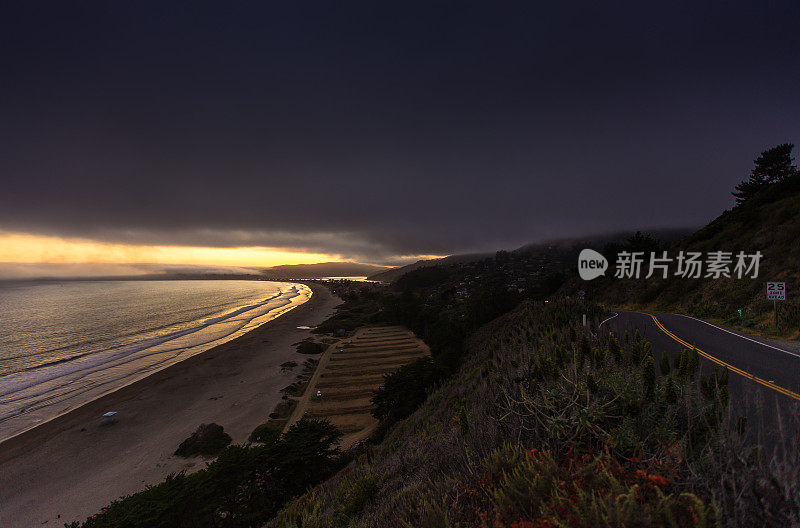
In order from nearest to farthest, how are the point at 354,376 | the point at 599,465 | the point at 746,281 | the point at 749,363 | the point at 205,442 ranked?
the point at 599,465 < the point at 749,363 < the point at 205,442 < the point at 746,281 < the point at 354,376

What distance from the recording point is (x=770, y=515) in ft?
7.91

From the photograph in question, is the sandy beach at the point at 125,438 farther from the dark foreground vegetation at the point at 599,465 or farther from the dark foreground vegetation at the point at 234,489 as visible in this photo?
the dark foreground vegetation at the point at 599,465

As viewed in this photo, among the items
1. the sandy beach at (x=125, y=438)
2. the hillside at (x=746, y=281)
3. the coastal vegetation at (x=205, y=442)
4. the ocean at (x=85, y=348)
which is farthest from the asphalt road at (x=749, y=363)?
the ocean at (x=85, y=348)

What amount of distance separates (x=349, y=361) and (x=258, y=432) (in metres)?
19.3

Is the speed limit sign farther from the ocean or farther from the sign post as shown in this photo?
the ocean

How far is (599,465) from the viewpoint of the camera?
3430 millimetres

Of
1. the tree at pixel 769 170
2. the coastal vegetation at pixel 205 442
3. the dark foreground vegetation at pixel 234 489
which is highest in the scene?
the tree at pixel 769 170

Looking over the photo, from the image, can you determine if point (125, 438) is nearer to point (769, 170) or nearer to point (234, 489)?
point (234, 489)

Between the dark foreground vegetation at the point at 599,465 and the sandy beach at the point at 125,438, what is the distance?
19.8 meters

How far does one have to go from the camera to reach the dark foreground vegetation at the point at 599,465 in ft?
8.36

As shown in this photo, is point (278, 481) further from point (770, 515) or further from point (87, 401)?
point (87, 401)

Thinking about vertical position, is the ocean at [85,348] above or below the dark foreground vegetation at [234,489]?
below

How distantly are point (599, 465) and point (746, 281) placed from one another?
28.8 meters

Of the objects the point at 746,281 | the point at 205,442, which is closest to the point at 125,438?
the point at 205,442
